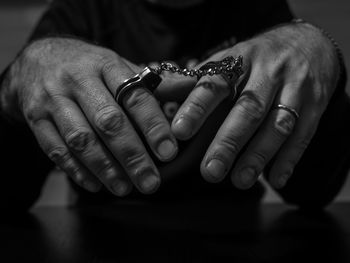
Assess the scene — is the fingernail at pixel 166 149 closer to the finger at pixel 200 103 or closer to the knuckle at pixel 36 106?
the finger at pixel 200 103

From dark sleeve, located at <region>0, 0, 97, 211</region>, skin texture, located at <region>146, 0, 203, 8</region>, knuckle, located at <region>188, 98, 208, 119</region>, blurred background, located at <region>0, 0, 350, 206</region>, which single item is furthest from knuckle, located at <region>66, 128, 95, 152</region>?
blurred background, located at <region>0, 0, 350, 206</region>

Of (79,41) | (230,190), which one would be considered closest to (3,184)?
(79,41)

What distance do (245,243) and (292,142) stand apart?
0.13 meters

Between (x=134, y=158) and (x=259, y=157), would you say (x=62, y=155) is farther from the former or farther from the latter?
(x=259, y=157)

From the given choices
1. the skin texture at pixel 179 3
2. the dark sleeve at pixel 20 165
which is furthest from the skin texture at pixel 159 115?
the skin texture at pixel 179 3

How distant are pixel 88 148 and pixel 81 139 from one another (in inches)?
0.5

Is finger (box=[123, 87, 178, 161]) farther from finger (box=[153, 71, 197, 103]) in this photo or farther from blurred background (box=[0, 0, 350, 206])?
blurred background (box=[0, 0, 350, 206])

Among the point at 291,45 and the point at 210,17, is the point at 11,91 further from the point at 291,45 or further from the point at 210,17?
the point at 210,17

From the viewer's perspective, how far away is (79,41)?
527 mm

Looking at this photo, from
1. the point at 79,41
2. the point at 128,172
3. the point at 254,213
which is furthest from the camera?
the point at 254,213

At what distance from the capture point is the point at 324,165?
750 millimetres

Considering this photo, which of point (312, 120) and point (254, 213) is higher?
point (312, 120)

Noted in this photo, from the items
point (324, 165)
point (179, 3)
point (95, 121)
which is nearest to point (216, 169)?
point (95, 121)

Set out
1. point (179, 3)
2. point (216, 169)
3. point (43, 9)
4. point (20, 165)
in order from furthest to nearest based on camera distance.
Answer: point (43, 9), point (179, 3), point (20, 165), point (216, 169)
